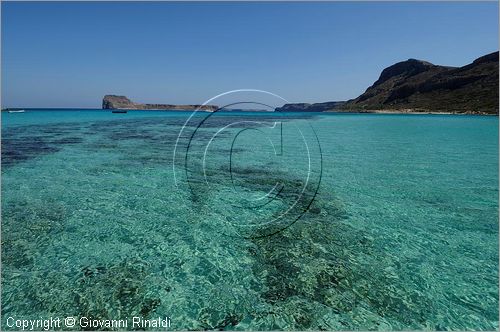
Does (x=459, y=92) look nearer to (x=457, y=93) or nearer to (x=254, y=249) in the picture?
(x=457, y=93)

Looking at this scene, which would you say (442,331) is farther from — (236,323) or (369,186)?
(369,186)

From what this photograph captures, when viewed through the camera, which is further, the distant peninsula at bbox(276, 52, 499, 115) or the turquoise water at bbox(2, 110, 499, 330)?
the distant peninsula at bbox(276, 52, 499, 115)

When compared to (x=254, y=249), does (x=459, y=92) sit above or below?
above

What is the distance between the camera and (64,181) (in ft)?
54.4

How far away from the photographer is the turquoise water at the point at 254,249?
663cm

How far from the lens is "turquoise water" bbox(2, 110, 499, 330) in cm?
663

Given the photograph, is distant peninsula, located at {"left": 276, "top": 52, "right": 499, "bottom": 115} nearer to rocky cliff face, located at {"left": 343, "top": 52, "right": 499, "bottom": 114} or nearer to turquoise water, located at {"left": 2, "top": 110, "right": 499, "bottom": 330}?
rocky cliff face, located at {"left": 343, "top": 52, "right": 499, "bottom": 114}

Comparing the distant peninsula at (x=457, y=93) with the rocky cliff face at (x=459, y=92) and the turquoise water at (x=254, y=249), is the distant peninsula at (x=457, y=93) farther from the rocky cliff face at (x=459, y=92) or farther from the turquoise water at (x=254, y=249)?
the turquoise water at (x=254, y=249)

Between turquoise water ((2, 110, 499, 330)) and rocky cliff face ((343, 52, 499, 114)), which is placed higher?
rocky cliff face ((343, 52, 499, 114))

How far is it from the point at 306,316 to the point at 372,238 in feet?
16.0

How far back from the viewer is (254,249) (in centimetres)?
940

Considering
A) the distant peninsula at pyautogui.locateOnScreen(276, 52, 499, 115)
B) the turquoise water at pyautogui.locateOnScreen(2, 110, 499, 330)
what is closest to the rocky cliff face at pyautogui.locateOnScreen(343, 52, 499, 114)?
the distant peninsula at pyautogui.locateOnScreen(276, 52, 499, 115)

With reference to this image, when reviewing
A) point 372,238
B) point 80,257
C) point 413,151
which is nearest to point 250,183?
point 372,238

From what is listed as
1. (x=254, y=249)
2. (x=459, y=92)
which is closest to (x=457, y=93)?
(x=459, y=92)
